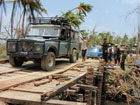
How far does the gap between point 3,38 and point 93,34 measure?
2047 cm

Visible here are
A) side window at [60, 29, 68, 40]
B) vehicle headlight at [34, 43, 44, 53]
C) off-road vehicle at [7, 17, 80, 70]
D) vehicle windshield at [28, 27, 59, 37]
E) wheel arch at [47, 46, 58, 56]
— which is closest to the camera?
vehicle headlight at [34, 43, 44, 53]

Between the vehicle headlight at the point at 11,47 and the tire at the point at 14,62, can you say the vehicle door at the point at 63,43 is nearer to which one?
the tire at the point at 14,62

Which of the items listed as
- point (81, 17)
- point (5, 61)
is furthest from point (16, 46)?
point (81, 17)

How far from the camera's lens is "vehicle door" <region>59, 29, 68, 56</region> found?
10.8 metres

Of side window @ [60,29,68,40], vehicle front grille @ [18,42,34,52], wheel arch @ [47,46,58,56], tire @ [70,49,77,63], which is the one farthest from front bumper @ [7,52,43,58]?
tire @ [70,49,77,63]

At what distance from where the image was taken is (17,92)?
204 inches

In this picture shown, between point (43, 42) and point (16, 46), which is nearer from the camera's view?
point (43, 42)

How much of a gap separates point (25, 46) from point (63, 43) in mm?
2530

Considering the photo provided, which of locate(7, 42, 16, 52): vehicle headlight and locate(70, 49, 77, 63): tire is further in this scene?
locate(70, 49, 77, 63): tire

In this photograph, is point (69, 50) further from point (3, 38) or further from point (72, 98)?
point (72, 98)

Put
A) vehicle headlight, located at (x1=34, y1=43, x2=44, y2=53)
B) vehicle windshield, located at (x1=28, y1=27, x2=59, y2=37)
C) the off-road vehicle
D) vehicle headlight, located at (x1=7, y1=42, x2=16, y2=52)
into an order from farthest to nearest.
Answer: vehicle windshield, located at (x1=28, y1=27, x2=59, y2=37)
vehicle headlight, located at (x1=7, y1=42, x2=16, y2=52)
the off-road vehicle
vehicle headlight, located at (x1=34, y1=43, x2=44, y2=53)

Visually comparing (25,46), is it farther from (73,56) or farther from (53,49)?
(73,56)

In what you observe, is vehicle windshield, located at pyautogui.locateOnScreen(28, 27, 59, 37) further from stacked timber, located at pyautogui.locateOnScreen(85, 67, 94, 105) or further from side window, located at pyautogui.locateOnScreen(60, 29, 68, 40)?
stacked timber, located at pyautogui.locateOnScreen(85, 67, 94, 105)

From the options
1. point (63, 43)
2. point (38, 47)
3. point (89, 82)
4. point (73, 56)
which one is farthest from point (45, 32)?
point (89, 82)
